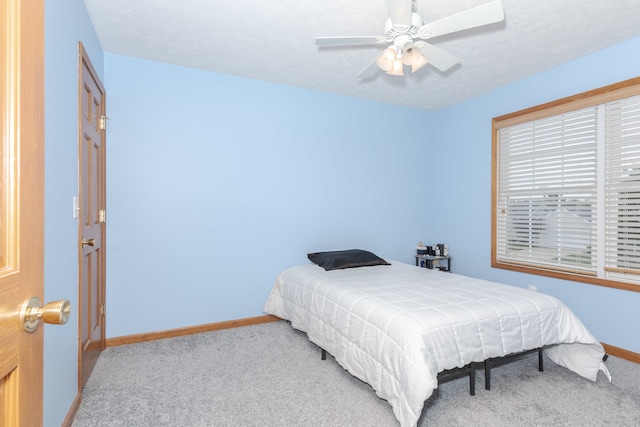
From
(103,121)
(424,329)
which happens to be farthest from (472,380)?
(103,121)

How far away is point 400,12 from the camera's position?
1837mm

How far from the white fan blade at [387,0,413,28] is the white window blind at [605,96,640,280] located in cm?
207

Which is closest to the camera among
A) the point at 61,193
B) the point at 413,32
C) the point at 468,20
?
the point at 61,193

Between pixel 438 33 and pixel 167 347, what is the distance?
307 centimetres

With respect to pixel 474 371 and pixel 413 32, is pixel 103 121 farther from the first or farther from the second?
pixel 474 371

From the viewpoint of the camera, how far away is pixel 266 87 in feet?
11.6

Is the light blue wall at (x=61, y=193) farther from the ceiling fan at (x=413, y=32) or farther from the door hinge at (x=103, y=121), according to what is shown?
the ceiling fan at (x=413, y=32)

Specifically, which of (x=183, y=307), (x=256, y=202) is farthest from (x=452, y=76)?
(x=183, y=307)

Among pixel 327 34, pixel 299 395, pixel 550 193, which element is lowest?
pixel 299 395

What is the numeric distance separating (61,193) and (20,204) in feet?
4.41

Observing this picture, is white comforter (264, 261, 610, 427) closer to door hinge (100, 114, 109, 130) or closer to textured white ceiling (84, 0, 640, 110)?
textured white ceiling (84, 0, 640, 110)

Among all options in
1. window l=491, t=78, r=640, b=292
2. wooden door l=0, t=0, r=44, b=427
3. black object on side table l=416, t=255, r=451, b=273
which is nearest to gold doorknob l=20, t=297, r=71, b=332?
wooden door l=0, t=0, r=44, b=427

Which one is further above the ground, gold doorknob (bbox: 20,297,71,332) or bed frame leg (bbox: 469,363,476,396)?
gold doorknob (bbox: 20,297,71,332)

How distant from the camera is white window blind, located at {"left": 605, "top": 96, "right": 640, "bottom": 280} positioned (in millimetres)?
2641
